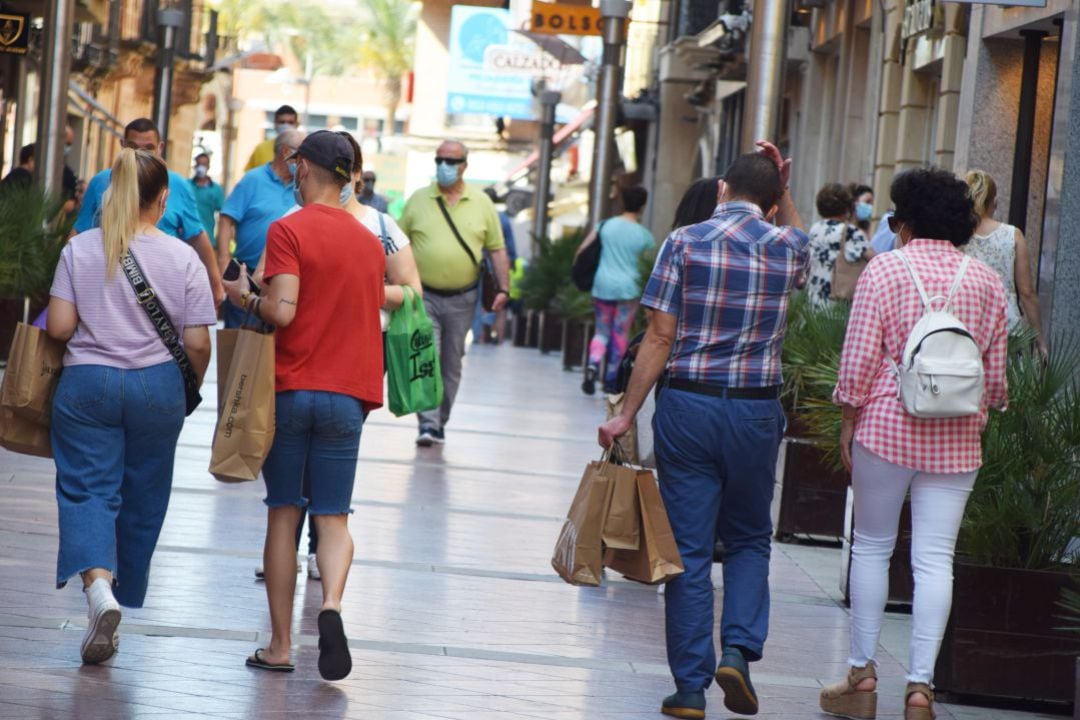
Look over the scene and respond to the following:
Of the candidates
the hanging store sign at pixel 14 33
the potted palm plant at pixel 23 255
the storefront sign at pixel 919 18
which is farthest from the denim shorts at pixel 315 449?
the hanging store sign at pixel 14 33

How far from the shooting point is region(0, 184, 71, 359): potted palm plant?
15.4 metres

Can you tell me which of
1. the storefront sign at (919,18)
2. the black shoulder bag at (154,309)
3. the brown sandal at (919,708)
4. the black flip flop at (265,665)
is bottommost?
the black flip flop at (265,665)

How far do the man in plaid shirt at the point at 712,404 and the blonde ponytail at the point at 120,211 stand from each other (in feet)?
5.46

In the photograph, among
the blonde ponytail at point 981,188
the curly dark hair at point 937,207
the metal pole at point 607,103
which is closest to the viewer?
the curly dark hair at point 937,207

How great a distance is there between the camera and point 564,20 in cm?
2934

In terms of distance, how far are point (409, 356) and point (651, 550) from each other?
4.83 feet

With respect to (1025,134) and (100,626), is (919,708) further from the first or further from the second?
(1025,134)

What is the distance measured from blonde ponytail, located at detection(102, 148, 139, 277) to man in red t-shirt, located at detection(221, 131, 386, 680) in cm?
40

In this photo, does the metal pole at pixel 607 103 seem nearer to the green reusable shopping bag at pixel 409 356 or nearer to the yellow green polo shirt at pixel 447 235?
the yellow green polo shirt at pixel 447 235

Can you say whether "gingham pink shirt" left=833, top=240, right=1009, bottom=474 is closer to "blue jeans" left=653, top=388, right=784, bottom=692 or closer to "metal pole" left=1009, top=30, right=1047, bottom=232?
"blue jeans" left=653, top=388, right=784, bottom=692

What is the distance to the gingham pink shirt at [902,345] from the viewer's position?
638 cm

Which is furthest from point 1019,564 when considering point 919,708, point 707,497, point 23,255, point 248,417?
point 23,255

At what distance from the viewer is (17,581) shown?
25.3ft

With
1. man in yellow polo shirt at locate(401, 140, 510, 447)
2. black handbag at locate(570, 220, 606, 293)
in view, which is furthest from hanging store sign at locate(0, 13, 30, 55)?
man in yellow polo shirt at locate(401, 140, 510, 447)
